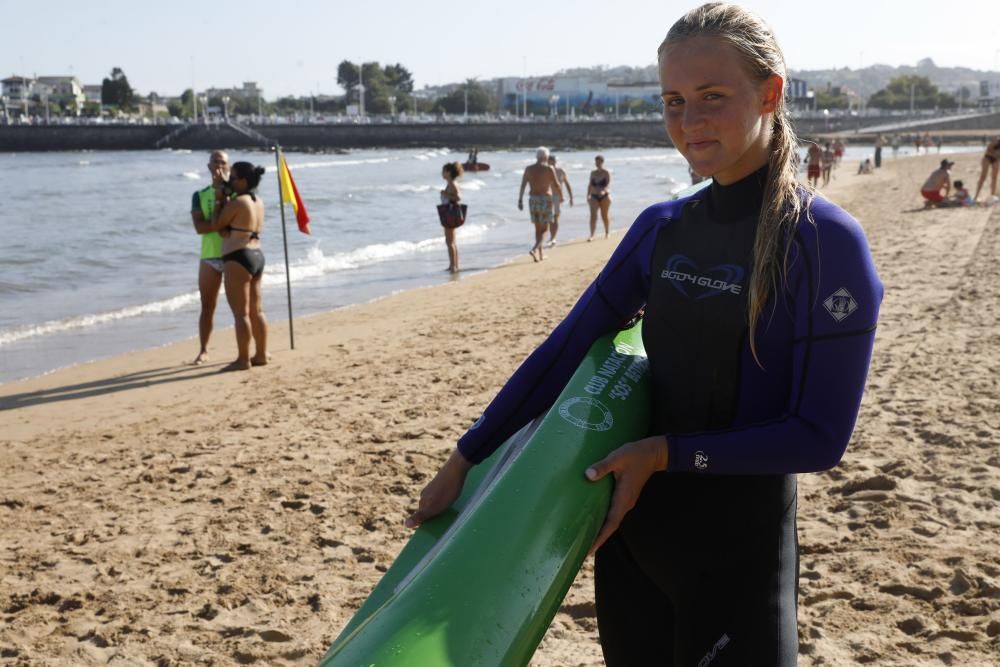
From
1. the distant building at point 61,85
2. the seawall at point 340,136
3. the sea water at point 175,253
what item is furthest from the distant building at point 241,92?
the sea water at point 175,253

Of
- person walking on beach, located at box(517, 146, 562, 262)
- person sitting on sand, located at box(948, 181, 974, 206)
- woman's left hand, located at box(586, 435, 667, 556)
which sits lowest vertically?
person sitting on sand, located at box(948, 181, 974, 206)

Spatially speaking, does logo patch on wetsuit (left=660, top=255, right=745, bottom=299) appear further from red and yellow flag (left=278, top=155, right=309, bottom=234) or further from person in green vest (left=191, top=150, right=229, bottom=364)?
red and yellow flag (left=278, top=155, right=309, bottom=234)

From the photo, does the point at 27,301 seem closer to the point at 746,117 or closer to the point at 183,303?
the point at 183,303

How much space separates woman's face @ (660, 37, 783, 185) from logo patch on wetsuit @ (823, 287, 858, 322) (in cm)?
26

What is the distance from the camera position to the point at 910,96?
120625 millimetres

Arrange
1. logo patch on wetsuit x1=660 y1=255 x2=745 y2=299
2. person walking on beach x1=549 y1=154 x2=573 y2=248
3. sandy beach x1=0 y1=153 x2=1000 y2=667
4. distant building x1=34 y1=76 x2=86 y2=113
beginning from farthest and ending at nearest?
distant building x1=34 y1=76 x2=86 y2=113
person walking on beach x1=549 y1=154 x2=573 y2=248
sandy beach x1=0 y1=153 x2=1000 y2=667
logo patch on wetsuit x1=660 y1=255 x2=745 y2=299

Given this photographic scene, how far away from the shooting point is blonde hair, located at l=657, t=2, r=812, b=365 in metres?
1.42

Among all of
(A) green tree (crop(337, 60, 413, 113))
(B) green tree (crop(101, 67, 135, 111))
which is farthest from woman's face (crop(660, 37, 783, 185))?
(A) green tree (crop(337, 60, 413, 113))

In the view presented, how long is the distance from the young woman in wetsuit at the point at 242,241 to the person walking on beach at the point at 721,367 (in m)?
5.73

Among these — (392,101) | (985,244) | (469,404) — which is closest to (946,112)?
(392,101)

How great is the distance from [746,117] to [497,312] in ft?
26.1

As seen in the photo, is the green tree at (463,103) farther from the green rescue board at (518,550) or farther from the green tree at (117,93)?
the green rescue board at (518,550)

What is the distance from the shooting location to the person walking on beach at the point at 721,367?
1.39 metres

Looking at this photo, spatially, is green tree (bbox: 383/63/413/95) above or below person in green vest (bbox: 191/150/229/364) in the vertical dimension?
above
